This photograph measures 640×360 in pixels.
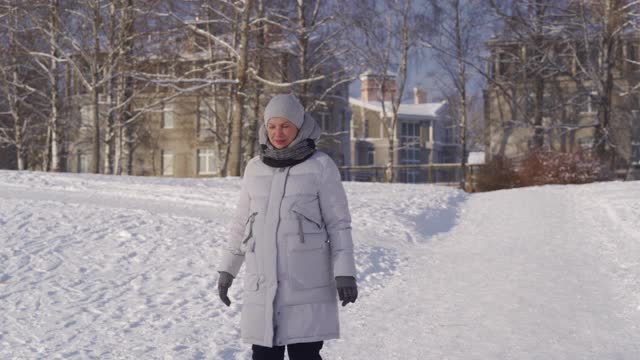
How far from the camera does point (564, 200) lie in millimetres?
19359

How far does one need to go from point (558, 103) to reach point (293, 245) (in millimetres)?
30977

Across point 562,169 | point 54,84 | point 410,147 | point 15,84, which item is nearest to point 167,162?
point 15,84

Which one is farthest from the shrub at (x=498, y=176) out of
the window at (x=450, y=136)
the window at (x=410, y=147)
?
the window at (x=450, y=136)

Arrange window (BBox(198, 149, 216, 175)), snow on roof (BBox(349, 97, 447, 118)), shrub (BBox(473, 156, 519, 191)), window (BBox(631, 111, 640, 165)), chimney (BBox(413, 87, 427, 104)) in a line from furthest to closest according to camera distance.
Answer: chimney (BBox(413, 87, 427, 104)) < snow on roof (BBox(349, 97, 447, 118)) < window (BBox(198, 149, 216, 175)) < window (BBox(631, 111, 640, 165)) < shrub (BBox(473, 156, 519, 191))

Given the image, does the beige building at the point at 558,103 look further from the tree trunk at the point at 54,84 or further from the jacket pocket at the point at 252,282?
the jacket pocket at the point at 252,282

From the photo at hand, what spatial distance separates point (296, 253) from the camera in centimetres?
429

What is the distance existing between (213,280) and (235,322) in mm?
1672

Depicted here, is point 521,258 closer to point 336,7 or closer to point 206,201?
point 206,201

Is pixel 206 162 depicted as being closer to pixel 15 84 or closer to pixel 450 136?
pixel 15 84

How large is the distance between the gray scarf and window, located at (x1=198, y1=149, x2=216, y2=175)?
41942 millimetres

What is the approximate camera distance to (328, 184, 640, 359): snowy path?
21.6ft

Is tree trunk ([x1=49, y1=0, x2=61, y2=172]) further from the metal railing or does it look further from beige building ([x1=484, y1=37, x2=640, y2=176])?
the metal railing

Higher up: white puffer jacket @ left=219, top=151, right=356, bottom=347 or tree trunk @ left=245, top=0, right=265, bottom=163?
tree trunk @ left=245, top=0, right=265, bottom=163

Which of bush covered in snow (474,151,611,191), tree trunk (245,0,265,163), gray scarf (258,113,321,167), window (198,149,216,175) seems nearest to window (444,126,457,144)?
window (198,149,216,175)
